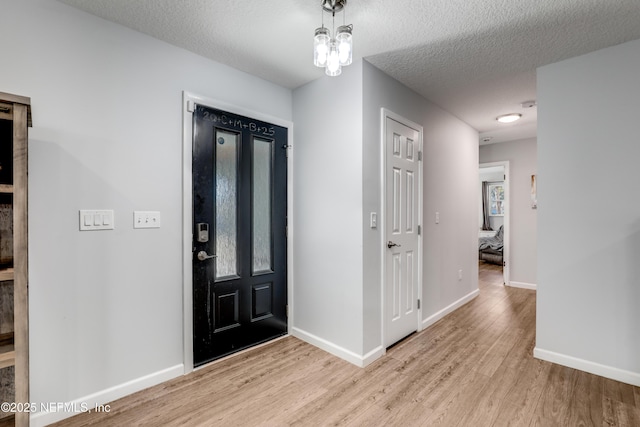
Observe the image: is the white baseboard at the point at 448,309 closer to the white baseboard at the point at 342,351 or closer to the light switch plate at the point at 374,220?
the white baseboard at the point at 342,351

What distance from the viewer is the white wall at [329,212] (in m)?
2.43

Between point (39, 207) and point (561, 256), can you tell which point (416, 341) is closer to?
point (561, 256)

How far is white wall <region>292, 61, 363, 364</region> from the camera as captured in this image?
243cm

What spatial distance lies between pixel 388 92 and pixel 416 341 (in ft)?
7.71

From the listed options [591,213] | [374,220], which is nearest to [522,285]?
[591,213]

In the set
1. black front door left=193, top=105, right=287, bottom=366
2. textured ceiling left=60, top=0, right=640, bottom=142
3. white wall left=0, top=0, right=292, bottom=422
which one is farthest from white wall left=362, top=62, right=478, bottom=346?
white wall left=0, top=0, right=292, bottom=422

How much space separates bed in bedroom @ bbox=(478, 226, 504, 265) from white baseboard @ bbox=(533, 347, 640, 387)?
186 inches

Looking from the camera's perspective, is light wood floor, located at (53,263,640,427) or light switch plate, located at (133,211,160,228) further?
light switch plate, located at (133,211,160,228)

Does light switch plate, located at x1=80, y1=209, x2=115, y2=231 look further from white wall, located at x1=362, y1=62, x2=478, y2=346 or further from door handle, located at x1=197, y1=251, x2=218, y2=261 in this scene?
white wall, located at x1=362, y1=62, x2=478, y2=346

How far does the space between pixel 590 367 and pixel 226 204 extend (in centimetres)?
313

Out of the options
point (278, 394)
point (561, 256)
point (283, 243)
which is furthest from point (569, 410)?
point (283, 243)

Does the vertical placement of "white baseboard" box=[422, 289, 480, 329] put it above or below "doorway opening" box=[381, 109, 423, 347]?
below

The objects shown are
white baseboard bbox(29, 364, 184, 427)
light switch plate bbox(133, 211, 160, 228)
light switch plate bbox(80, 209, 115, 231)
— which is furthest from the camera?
light switch plate bbox(133, 211, 160, 228)

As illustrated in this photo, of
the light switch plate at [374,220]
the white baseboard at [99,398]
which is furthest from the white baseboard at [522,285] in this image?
the white baseboard at [99,398]
